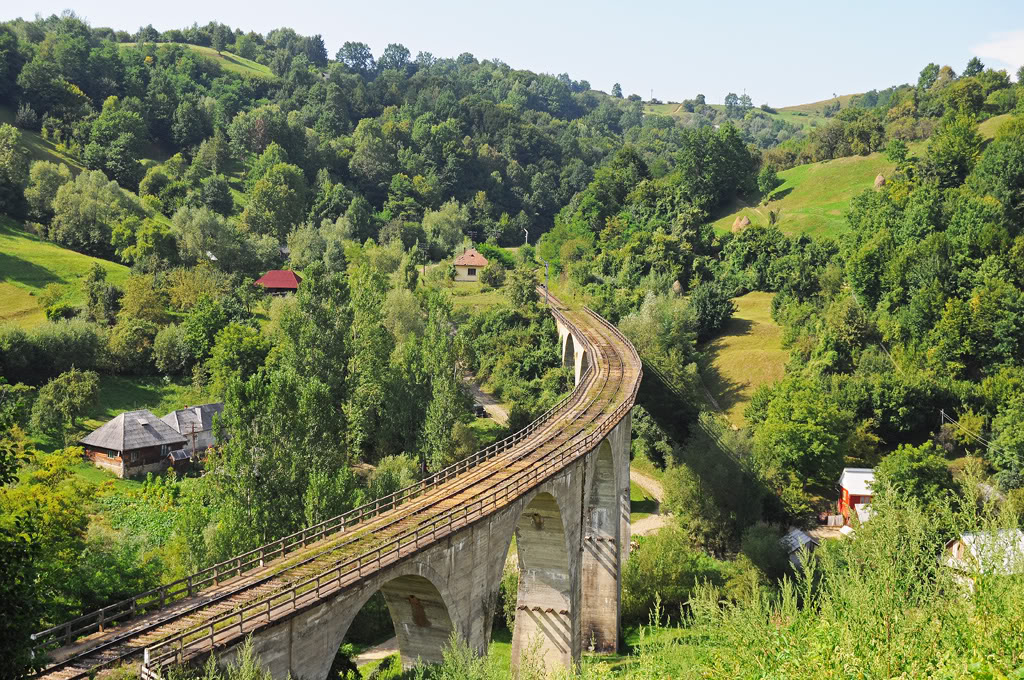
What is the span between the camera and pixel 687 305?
82.2m

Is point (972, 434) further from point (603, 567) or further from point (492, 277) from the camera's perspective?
point (492, 277)

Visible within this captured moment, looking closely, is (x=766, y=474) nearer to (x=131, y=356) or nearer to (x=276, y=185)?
(x=131, y=356)

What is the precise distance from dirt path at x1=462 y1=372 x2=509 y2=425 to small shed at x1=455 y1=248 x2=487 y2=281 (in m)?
26.4

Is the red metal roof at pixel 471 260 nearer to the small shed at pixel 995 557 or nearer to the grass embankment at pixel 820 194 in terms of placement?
the grass embankment at pixel 820 194

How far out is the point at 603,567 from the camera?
46.5m

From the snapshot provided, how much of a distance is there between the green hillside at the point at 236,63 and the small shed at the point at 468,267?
3047 inches

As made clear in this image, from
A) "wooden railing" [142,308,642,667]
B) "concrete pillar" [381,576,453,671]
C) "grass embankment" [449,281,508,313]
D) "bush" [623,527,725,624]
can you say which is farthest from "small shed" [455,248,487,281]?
"concrete pillar" [381,576,453,671]

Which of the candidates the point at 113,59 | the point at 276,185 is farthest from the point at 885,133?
the point at 113,59

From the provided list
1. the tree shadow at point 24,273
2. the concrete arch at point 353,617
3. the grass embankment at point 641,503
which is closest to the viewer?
the concrete arch at point 353,617

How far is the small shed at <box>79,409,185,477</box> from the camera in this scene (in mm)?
53875

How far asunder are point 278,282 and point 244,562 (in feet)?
218

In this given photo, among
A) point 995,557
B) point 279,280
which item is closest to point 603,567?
point 995,557

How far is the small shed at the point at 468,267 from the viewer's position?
106 metres

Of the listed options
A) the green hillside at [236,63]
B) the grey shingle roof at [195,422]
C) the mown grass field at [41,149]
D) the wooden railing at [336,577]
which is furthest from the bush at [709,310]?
the green hillside at [236,63]
